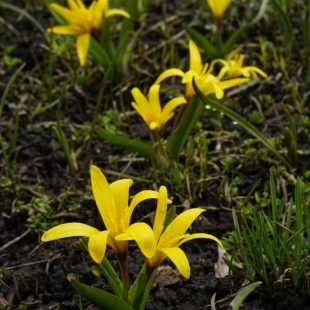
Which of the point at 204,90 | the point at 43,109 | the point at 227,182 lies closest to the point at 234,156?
the point at 227,182

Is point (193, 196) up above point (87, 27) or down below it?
below

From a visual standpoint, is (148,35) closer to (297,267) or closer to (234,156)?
(234,156)

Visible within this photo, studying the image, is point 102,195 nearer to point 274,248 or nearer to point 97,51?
point 274,248

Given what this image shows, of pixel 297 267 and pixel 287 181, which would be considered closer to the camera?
pixel 297 267

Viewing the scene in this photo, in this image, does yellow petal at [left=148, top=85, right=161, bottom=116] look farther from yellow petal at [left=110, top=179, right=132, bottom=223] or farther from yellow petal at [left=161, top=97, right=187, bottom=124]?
yellow petal at [left=110, top=179, right=132, bottom=223]

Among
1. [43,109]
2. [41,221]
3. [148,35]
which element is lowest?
[41,221]
